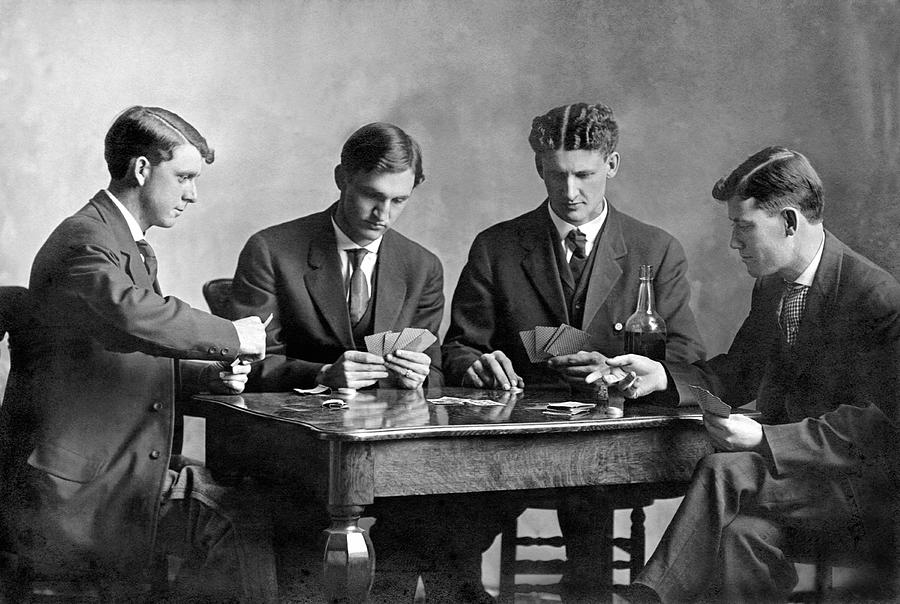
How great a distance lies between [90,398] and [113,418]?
0.09m

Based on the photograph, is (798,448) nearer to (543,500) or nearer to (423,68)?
(543,500)

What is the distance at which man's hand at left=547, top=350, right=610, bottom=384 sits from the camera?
11.1 ft

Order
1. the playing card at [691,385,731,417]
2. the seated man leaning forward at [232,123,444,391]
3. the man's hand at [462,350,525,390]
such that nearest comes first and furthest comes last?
the playing card at [691,385,731,417]
the man's hand at [462,350,525,390]
the seated man leaning forward at [232,123,444,391]

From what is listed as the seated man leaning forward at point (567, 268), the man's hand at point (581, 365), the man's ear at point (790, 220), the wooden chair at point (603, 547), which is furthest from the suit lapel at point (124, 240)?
the man's ear at point (790, 220)

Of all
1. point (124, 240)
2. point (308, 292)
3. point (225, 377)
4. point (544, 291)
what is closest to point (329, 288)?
point (308, 292)

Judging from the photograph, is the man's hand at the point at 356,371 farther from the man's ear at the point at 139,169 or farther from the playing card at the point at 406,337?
the man's ear at the point at 139,169

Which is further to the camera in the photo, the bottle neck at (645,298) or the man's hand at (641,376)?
the bottle neck at (645,298)

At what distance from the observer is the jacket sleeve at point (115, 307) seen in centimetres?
299

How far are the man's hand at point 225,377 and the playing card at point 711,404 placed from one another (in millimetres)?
1401

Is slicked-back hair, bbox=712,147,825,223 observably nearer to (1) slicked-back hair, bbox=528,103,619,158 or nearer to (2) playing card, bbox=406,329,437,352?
(1) slicked-back hair, bbox=528,103,619,158

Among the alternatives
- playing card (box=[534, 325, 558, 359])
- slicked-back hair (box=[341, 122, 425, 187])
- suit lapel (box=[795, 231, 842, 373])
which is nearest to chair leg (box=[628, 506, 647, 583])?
playing card (box=[534, 325, 558, 359])

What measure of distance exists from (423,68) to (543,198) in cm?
75

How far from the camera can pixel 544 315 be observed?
3.96 metres

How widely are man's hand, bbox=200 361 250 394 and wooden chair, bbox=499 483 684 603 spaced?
1.25 m
